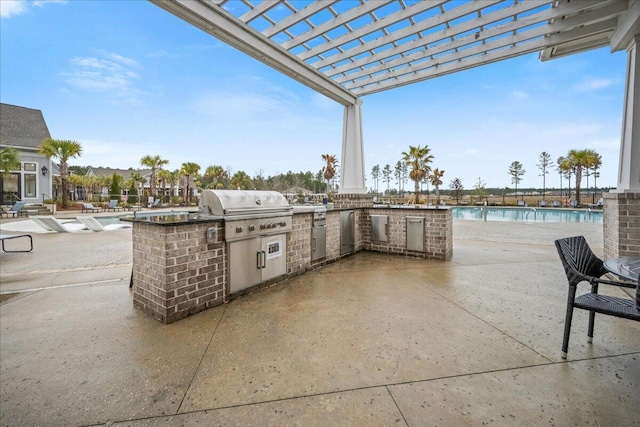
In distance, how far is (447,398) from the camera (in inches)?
55.4

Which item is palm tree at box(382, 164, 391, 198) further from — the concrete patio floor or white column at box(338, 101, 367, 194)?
the concrete patio floor

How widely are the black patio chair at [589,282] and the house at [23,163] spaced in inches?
938

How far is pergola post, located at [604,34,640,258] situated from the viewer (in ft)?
11.1

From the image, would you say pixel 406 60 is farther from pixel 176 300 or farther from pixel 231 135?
pixel 231 135

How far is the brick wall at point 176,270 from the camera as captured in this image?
2.32 metres

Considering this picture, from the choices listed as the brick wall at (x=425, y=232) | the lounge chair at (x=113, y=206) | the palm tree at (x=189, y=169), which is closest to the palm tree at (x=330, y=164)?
the brick wall at (x=425, y=232)

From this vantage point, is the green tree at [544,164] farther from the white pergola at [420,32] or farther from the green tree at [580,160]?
the white pergola at [420,32]

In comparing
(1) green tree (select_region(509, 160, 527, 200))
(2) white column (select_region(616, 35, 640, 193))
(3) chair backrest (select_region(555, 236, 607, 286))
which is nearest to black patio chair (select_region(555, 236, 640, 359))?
(3) chair backrest (select_region(555, 236, 607, 286))

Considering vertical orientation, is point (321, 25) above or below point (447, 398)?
above

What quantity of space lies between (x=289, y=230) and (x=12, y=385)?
2.65m

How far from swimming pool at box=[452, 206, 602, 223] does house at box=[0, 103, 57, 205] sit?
25.6 m

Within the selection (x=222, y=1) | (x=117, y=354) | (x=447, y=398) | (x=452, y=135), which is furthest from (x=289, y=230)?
(x=452, y=135)

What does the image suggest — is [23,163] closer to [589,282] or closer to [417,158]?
[589,282]

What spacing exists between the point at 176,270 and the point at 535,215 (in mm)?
19479
